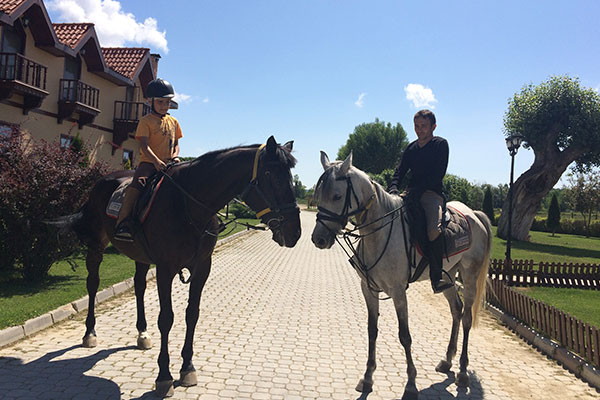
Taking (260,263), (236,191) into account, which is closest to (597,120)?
(260,263)

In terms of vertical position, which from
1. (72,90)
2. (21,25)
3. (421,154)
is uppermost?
(21,25)

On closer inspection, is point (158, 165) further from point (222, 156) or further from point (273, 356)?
point (273, 356)

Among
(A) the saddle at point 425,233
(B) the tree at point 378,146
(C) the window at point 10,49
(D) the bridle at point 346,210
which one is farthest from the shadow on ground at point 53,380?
(B) the tree at point 378,146

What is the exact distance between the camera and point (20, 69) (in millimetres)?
14047

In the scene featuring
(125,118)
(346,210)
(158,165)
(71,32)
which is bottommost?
(346,210)

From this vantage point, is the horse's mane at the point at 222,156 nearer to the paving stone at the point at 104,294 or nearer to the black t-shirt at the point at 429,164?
the black t-shirt at the point at 429,164

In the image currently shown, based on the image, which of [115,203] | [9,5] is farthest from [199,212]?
[9,5]

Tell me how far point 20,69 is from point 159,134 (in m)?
12.6

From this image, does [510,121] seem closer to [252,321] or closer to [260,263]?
[260,263]

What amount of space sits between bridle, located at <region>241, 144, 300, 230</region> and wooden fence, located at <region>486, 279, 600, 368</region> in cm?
498

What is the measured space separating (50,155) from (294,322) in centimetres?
686

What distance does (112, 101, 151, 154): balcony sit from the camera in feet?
70.0

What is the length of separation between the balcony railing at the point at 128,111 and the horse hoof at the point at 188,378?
19.3 metres

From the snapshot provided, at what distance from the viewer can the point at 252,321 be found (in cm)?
756
